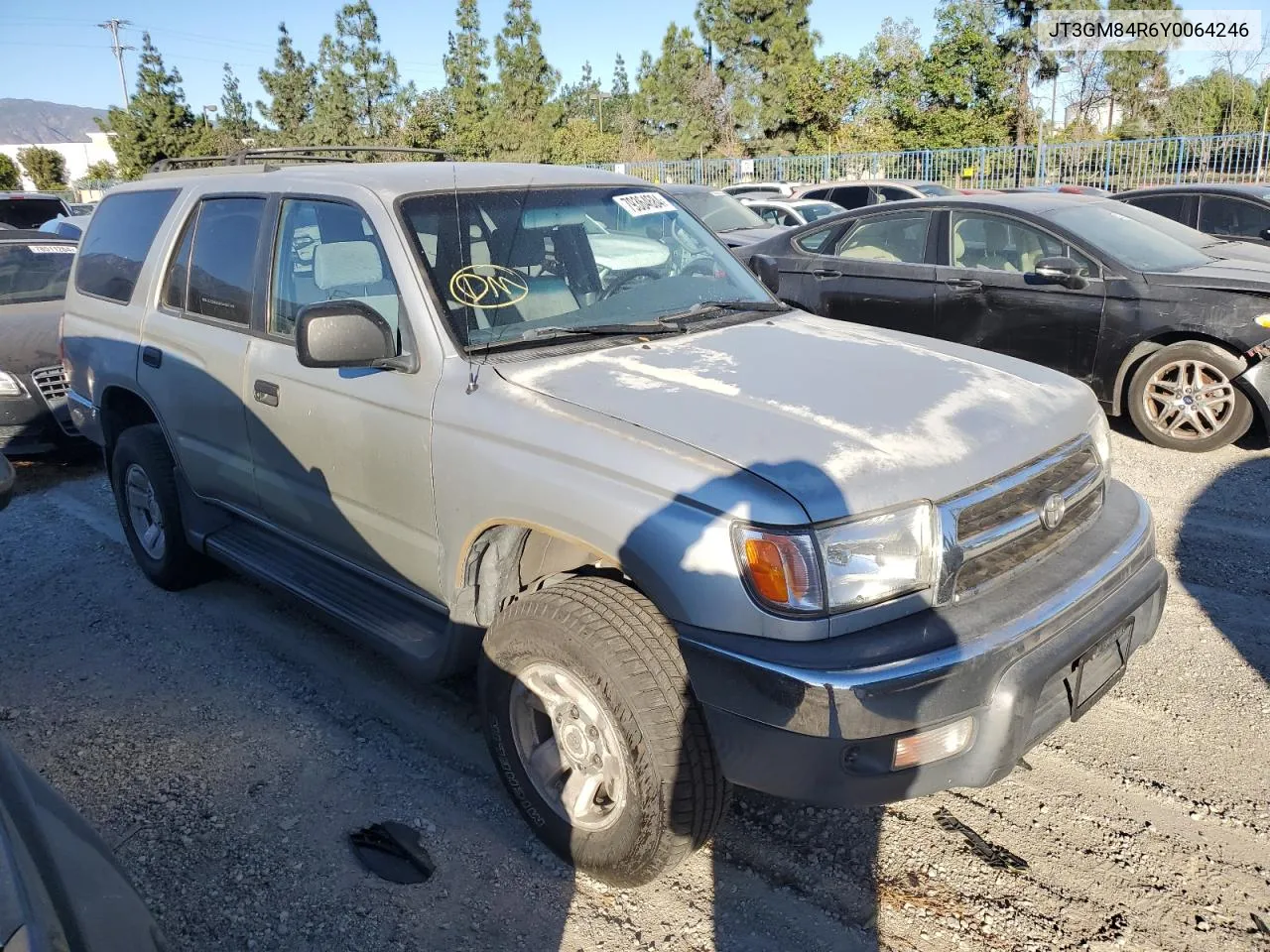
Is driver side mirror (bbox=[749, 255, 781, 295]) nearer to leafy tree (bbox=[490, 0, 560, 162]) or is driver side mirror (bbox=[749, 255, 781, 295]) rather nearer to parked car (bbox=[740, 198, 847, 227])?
parked car (bbox=[740, 198, 847, 227])

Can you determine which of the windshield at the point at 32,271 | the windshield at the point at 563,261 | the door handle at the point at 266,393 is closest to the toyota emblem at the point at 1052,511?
the windshield at the point at 563,261

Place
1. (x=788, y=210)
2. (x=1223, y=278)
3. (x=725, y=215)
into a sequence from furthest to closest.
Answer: (x=788, y=210) → (x=725, y=215) → (x=1223, y=278)

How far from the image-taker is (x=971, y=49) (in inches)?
1321

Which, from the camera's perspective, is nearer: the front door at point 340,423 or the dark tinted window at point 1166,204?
the front door at point 340,423

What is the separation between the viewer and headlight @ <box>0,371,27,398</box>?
6.84 m

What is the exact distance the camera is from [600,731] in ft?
8.54

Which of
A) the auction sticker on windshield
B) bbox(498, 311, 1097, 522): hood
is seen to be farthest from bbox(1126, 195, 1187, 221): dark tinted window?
bbox(498, 311, 1097, 522): hood

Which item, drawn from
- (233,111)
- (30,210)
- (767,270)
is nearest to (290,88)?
(233,111)

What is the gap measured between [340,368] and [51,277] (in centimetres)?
630

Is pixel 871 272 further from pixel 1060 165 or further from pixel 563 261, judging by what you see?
pixel 1060 165

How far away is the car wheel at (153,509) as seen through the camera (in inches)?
177

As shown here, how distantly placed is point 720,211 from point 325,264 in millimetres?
9233

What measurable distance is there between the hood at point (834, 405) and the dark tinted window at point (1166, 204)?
8.01 meters

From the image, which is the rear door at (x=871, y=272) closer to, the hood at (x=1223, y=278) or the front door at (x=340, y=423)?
the hood at (x=1223, y=278)
